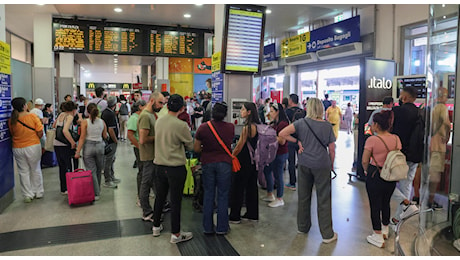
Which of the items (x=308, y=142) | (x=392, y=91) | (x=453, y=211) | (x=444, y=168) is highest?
(x=392, y=91)

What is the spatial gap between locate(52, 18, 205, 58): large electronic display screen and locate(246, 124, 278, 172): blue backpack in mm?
5584

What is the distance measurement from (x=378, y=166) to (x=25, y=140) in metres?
4.36

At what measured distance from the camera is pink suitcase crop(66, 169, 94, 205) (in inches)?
180

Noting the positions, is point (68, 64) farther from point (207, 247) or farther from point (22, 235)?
point (207, 247)

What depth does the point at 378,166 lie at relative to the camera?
338 centimetres

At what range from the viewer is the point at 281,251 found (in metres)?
3.29

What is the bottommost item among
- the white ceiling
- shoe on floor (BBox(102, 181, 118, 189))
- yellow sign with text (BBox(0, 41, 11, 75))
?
shoe on floor (BBox(102, 181, 118, 189))

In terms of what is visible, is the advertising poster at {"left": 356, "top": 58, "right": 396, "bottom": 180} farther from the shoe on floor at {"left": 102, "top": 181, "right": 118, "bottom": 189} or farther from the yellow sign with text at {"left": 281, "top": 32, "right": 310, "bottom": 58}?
the yellow sign with text at {"left": 281, "top": 32, "right": 310, "bottom": 58}

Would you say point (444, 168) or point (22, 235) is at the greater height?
point (444, 168)

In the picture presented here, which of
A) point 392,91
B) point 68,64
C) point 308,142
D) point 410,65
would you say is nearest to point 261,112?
point 392,91

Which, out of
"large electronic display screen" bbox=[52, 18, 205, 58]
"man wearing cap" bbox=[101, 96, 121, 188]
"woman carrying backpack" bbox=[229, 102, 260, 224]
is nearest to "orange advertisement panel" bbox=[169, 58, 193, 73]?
"large electronic display screen" bbox=[52, 18, 205, 58]

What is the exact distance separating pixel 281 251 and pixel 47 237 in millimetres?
2381

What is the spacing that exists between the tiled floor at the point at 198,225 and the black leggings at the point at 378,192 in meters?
0.30

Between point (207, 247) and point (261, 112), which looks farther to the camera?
point (261, 112)
